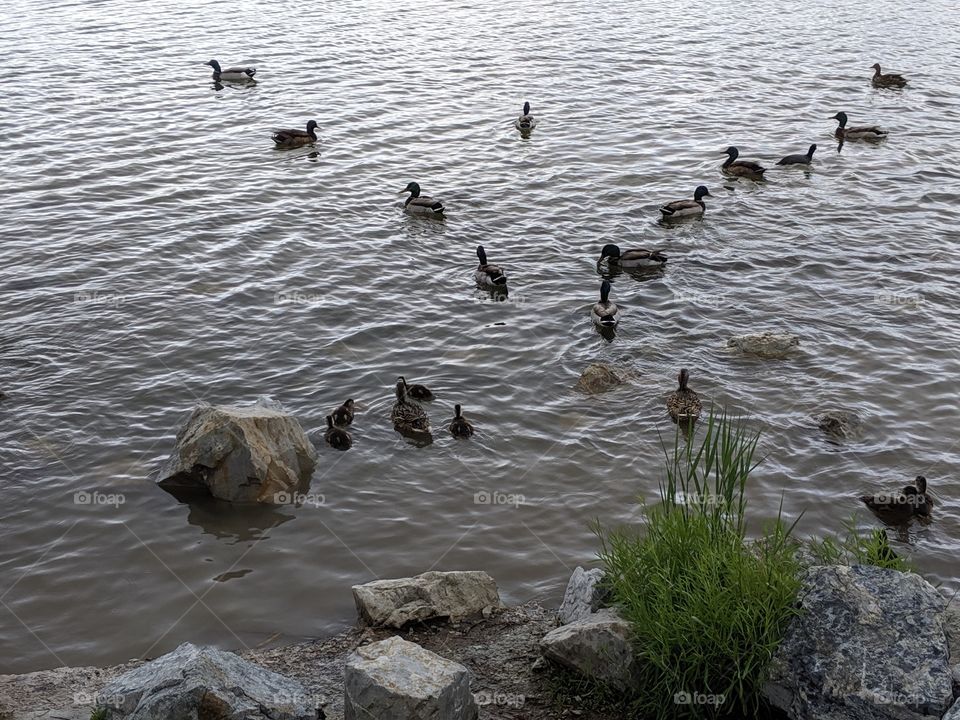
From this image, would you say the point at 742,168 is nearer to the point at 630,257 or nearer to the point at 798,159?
the point at 798,159

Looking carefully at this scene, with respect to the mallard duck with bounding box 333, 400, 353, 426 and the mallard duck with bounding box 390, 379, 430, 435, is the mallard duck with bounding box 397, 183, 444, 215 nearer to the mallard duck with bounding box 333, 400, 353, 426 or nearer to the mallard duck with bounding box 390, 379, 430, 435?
the mallard duck with bounding box 390, 379, 430, 435

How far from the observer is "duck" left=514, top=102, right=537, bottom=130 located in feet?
84.4

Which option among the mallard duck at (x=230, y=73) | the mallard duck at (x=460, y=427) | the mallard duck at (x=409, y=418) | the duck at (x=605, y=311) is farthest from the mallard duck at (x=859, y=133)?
the mallard duck at (x=230, y=73)

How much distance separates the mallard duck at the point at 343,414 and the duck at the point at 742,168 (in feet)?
43.8

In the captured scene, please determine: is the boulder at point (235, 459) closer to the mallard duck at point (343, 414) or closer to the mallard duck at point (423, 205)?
the mallard duck at point (343, 414)

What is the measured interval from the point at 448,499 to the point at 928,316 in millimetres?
9713

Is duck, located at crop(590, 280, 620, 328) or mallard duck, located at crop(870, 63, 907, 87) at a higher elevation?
mallard duck, located at crop(870, 63, 907, 87)

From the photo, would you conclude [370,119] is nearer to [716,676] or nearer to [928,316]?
[928,316]

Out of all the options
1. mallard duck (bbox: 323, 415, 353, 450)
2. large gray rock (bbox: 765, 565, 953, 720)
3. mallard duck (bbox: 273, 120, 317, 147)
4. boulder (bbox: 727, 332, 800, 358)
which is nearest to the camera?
large gray rock (bbox: 765, 565, 953, 720)

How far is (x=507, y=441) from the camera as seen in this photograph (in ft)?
44.9

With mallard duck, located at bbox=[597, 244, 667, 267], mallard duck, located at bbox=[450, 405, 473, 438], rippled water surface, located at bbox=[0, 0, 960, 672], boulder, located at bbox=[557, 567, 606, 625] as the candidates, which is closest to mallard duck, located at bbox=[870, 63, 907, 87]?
rippled water surface, located at bbox=[0, 0, 960, 672]

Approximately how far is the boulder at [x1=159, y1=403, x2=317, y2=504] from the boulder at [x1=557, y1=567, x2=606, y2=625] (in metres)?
4.42

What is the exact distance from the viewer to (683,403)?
1408 cm

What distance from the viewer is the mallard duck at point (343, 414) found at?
1367 cm
